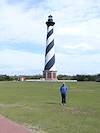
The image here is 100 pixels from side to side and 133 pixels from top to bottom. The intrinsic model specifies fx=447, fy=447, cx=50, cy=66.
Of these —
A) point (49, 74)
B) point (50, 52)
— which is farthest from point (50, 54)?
point (49, 74)

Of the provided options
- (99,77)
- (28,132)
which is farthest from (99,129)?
(99,77)

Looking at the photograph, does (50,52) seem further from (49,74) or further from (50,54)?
(49,74)

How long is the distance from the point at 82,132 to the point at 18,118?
582cm

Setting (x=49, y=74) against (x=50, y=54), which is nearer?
(x=50, y=54)

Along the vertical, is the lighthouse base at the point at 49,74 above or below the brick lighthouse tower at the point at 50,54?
below

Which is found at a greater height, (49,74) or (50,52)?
(50,52)

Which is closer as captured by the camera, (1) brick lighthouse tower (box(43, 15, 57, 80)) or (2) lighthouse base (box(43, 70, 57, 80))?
(1) brick lighthouse tower (box(43, 15, 57, 80))

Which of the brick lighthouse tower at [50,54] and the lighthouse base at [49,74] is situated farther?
the lighthouse base at [49,74]

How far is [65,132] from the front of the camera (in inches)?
627

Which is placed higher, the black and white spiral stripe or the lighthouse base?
the black and white spiral stripe

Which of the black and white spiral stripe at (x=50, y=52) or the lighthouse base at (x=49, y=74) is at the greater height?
Result: the black and white spiral stripe at (x=50, y=52)

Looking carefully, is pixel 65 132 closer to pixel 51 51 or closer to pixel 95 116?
pixel 95 116

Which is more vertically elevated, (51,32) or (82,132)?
(51,32)

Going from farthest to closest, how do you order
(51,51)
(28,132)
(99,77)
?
(99,77) → (51,51) → (28,132)
